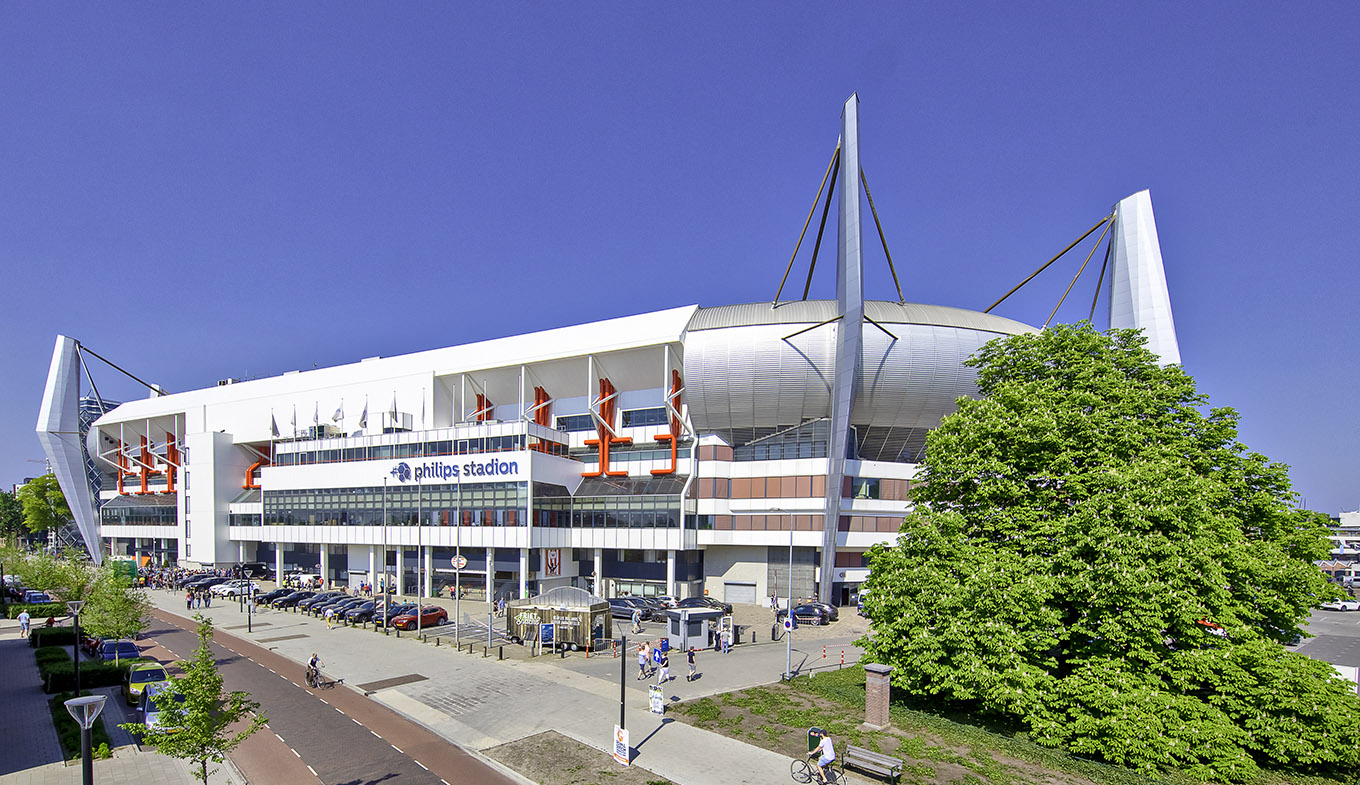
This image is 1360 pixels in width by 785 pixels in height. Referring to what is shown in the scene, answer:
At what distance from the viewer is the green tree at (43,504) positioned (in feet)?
365

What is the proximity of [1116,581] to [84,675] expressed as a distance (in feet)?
129

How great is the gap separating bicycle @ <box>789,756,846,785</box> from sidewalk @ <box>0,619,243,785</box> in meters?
15.0

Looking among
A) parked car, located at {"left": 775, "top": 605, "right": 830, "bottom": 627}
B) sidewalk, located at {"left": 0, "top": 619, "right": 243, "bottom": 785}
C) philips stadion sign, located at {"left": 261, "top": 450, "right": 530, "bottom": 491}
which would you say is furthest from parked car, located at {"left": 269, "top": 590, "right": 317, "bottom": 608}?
parked car, located at {"left": 775, "top": 605, "right": 830, "bottom": 627}

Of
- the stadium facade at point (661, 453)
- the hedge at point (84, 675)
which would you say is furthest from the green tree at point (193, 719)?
the stadium facade at point (661, 453)

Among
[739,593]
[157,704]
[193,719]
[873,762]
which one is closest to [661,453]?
[739,593]

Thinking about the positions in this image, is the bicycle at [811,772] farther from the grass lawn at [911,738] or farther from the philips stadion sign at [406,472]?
the philips stadion sign at [406,472]

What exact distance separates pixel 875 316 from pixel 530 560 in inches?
1337

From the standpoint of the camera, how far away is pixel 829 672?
32125 millimetres

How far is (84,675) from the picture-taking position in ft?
Answer: 94.3

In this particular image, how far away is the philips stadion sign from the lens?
178ft

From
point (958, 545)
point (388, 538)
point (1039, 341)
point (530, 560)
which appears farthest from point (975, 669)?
point (388, 538)

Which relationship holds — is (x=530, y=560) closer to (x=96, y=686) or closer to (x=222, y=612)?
(x=222, y=612)

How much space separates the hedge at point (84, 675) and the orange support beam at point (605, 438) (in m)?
34.3

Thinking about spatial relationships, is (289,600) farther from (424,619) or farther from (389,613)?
(424,619)
